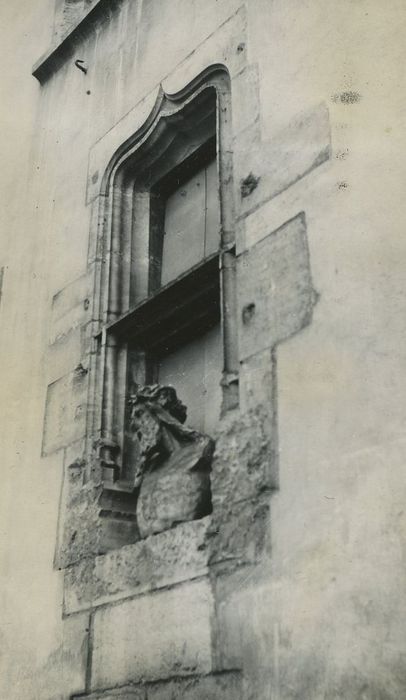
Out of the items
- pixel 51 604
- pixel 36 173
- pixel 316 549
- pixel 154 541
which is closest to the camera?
pixel 316 549

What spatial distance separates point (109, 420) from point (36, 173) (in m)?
2.22

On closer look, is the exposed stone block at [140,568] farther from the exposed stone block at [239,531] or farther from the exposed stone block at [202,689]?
the exposed stone block at [202,689]

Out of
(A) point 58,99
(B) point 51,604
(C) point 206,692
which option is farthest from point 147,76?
(C) point 206,692

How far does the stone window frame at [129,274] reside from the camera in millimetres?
4117

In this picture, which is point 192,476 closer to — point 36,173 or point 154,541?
point 154,541

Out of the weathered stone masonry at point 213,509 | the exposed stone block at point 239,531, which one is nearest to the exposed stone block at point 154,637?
the weathered stone masonry at point 213,509

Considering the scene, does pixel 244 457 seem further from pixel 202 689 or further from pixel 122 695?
pixel 122 695

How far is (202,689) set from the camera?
3336 mm

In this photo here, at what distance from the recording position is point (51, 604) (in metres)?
4.39

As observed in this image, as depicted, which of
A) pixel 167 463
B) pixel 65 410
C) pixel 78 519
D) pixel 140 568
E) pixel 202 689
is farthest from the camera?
pixel 65 410

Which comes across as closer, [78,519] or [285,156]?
[285,156]

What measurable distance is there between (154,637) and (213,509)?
54 centimetres

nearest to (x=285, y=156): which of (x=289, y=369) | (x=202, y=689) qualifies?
(x=289, y=369)

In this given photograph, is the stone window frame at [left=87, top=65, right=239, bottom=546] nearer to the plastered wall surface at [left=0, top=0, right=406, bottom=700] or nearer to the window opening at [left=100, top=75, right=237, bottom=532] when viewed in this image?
A: the window opening at [left=100, top=75, right=237, bottom=532]
